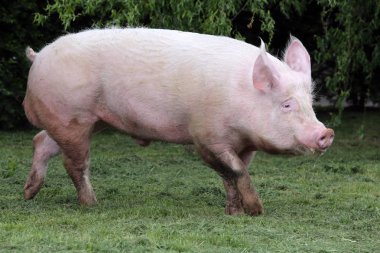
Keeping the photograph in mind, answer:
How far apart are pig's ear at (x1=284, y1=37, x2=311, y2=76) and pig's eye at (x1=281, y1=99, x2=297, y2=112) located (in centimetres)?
39

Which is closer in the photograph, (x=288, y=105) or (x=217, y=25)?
(x=288, y=105)

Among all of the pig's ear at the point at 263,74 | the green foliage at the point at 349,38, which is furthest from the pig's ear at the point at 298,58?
the green foliage at the point at 349,38

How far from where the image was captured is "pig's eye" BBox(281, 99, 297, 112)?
702cm

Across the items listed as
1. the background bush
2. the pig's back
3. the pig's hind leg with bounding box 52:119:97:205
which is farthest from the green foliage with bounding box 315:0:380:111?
the pig's hind leg with bounding box 52:119:97:205

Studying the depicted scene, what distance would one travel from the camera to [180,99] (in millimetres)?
7320

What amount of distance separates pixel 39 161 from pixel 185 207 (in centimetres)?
142

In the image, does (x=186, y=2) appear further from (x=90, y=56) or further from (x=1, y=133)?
(x=1, y=133)

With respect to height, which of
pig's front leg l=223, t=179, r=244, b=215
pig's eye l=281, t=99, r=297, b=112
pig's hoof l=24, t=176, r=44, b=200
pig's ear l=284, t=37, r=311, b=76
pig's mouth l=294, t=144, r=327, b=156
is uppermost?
pig's ear l=284, t=37, r=311, b=76

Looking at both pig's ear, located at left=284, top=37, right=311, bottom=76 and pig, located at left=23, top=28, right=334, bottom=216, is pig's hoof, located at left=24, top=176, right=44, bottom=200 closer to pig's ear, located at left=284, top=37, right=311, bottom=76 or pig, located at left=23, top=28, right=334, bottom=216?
pig, located at left=23, top=28, right=334, bottom=216

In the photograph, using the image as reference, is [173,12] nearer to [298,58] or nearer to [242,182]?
[298,58]

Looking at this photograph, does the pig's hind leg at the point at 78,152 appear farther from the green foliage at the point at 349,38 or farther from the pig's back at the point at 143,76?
the green foliage at the point at 349,38

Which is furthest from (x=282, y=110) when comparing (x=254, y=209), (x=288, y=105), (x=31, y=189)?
(x=31, y=189)

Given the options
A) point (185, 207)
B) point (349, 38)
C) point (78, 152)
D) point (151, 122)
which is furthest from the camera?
point (349, 38)

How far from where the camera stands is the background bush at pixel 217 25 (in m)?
10.2
